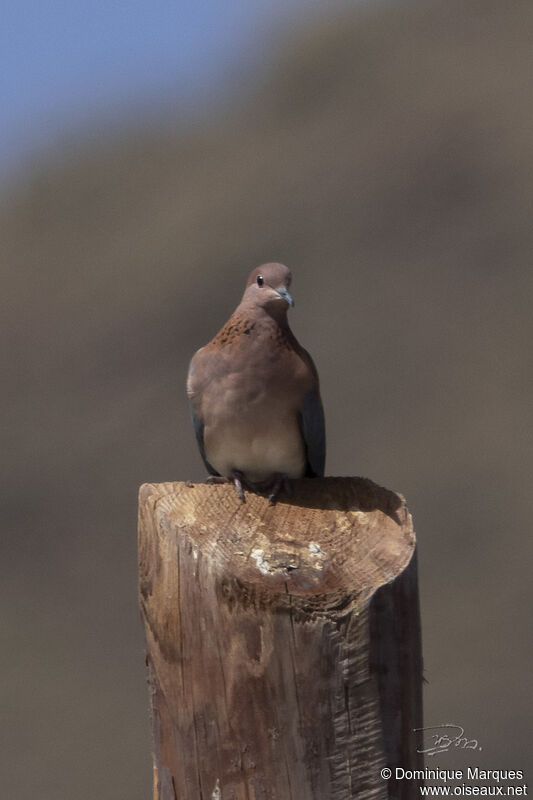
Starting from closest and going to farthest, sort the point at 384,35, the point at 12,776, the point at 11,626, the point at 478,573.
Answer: the point at 12,776, the point at 478,573, the point at 11,626, the point at 384,35

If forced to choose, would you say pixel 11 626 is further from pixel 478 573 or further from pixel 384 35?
pixel 384 35

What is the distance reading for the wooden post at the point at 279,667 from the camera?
390cm

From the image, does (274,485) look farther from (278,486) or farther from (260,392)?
(260,392)

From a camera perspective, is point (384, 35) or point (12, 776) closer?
point (12, 776)

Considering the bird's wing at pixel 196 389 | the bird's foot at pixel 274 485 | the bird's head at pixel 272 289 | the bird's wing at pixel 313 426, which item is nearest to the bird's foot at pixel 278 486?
the bird's foot at pixel 274 485

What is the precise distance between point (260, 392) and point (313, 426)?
0.30m

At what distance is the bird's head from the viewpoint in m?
5.60

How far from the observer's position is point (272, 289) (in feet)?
18.5

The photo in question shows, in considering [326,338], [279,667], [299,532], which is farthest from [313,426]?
[326,338]

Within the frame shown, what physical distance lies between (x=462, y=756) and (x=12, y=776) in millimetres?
4965

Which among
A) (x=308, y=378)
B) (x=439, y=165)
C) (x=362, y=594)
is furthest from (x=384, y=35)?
(x=362, y=594)

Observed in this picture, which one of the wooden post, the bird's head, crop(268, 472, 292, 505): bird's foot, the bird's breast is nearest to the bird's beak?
the bird's head

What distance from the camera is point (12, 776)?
14383 mm

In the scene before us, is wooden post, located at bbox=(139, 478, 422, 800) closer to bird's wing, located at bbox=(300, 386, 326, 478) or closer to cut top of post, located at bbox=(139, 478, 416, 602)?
cut top of post, located at bbox=(139, 478, 416, 602)
